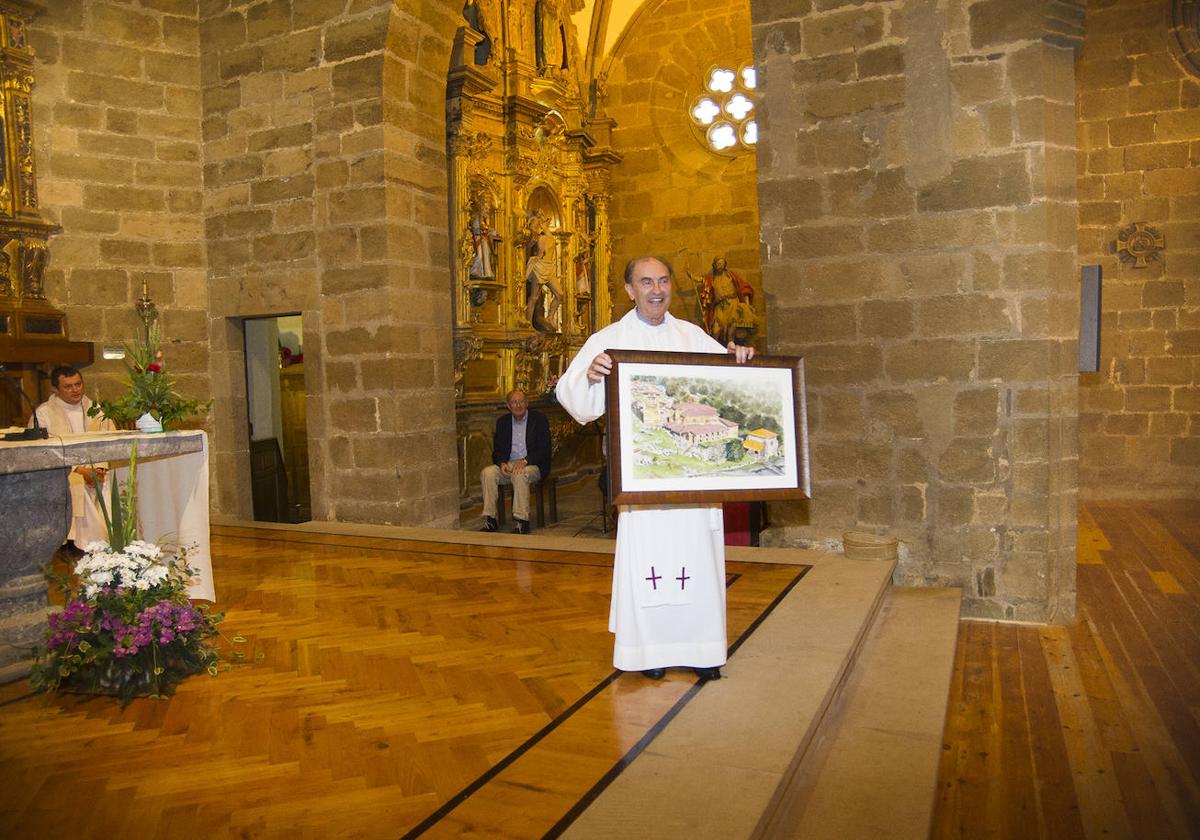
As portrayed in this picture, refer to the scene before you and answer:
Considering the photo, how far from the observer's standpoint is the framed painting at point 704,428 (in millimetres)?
3566

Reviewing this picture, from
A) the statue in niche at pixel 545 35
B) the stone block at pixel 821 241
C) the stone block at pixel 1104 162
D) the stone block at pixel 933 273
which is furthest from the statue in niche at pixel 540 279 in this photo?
the stone block at pixel 1104 162

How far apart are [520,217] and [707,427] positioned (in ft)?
24.0

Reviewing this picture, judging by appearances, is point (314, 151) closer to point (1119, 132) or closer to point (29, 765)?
point (29, 765)

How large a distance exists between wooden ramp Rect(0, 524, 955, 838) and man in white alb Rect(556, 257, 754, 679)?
0.14m

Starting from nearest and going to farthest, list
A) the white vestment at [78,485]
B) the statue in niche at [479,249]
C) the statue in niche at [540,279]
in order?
1. the white vestment at [78,485]
2. the statue in niche at [479,249]
3. the statue in niche at [540,279]

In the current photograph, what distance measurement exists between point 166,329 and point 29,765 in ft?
19.7

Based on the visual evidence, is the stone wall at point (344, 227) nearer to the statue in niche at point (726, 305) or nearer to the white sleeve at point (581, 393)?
the white sleeve at point (581, 393)

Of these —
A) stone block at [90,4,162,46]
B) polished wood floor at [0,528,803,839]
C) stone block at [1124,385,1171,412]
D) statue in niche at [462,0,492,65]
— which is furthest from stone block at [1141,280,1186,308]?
stone block at [90,4,162,46]

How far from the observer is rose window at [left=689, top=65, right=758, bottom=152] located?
42.3ft

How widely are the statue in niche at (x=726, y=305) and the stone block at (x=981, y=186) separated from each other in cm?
617

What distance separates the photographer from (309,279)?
8.10 metres

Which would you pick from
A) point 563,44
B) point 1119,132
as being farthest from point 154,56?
point 1119,132

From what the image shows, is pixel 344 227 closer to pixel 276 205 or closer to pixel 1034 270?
pixel 276 205

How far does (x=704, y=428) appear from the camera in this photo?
3.73 metres
